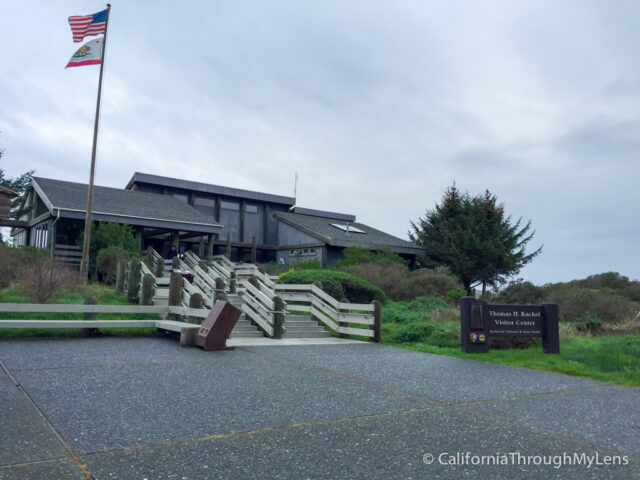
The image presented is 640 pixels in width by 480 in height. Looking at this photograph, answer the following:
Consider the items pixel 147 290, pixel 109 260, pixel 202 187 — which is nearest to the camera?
pixel 147 290

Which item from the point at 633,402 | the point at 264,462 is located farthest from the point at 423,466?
the point at 633,402

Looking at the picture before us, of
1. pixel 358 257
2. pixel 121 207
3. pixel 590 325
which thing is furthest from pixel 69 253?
pixel 590 325

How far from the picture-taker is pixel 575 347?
10672 millimetres

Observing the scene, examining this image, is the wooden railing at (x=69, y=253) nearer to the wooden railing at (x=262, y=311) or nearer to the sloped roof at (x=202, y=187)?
the sloped roof at (x=202, y=187)

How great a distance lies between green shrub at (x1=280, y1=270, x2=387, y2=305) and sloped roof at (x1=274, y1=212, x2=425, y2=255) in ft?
33.8

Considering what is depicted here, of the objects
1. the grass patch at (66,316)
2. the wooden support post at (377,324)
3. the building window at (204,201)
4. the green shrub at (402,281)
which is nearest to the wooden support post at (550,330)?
the wooden support post at (377,324)

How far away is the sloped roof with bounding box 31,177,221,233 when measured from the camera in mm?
21938

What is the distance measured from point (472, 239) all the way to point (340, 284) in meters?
18.4

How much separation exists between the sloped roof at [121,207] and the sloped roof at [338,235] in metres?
6.32

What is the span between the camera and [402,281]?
21.5m

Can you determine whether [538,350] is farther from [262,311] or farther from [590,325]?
[262,311]

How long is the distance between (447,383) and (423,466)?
3.42 metres

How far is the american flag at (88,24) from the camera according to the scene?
18.4 meters

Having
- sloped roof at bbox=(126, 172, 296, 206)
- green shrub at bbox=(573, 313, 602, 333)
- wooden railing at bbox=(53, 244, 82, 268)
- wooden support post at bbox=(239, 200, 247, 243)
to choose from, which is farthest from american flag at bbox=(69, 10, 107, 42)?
green shrub at bbox=(573, 313, 602, 333)
